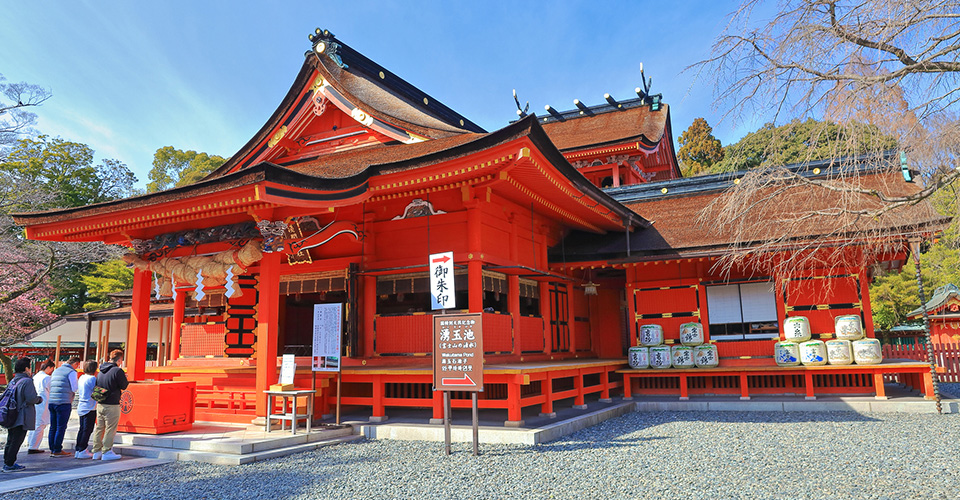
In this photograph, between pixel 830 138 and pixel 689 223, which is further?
pixel 689 223

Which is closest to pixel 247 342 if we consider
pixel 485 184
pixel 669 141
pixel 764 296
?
pixel 485 184

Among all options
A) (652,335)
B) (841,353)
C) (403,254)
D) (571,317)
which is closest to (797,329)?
(841,353)

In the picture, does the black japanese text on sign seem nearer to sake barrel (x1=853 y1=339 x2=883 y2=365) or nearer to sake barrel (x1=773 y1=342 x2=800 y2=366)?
sake barrel (x1=773 y1=342 x2=800 y2=366)

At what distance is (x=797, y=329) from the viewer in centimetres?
1158

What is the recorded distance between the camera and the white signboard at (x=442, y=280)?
7.54 metres

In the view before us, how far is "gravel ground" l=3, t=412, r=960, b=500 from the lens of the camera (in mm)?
5633

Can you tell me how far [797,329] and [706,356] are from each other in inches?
71.3

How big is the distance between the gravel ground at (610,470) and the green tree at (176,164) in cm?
3889

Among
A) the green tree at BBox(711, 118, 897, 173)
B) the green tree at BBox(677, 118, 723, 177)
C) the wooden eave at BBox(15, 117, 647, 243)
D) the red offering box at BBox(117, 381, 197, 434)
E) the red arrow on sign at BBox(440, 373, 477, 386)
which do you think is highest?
the green tree at BBox(677, 118, 723, 177)

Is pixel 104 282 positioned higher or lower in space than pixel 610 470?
higher

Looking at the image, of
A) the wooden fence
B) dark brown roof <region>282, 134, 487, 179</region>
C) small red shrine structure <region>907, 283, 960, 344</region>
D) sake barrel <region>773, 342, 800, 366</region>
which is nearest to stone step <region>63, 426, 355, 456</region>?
dark brown roof <region>282, 134, 487, 179</region>

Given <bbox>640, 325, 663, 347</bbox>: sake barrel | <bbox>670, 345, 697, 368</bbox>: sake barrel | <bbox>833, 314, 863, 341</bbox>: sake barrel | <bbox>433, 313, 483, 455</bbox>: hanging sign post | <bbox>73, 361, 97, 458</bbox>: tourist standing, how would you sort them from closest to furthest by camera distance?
<bbox>433, 313, 483, 455</bbox>: hanging sign post < <bbox>73, 361, 97, 458</bbox>: tourist standing < <bbox>833, 314, 863, 341</bbox>: sake barrel < <bbox>670, 345, 697, 368</bbox>: sake barrel < <bbox>640, 325, 663, 347</bbox>: sake barrel

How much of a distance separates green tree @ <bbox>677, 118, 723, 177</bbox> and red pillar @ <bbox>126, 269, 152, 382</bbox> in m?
36.3

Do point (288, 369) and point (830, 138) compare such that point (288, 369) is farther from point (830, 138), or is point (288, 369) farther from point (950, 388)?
point (950, 388)
